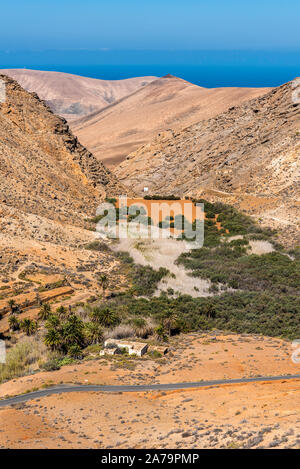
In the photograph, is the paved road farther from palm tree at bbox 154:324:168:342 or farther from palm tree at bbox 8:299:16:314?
palm tree at bbox 8:299:16:314

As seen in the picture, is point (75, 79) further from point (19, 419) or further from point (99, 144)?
point (19, 419)

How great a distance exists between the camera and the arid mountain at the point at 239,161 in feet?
160

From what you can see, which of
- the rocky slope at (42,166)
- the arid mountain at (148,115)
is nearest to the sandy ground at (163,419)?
the rocky slope at (42,166)

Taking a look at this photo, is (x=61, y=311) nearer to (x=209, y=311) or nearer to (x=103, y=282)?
(x=103, y=282)

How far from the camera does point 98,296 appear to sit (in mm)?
29672

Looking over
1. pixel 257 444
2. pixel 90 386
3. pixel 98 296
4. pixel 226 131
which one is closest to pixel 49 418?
pixel 90 386

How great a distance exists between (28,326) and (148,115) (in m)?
85.7

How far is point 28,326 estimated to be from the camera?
79.1 ft

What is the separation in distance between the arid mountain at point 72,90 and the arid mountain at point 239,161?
88763 mm

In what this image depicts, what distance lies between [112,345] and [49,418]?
22.8ft

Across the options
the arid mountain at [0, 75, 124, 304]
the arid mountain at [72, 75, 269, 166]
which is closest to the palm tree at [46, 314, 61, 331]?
the arid mountain at [0, 75, 124, 304]

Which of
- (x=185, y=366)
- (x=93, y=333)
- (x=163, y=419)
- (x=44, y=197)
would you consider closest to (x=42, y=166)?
(x=44, y=197)

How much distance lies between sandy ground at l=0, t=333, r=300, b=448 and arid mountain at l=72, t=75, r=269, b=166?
192ft

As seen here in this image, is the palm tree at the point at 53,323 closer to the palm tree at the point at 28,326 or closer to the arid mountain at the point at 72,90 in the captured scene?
the palm tree at the point at 28,326
